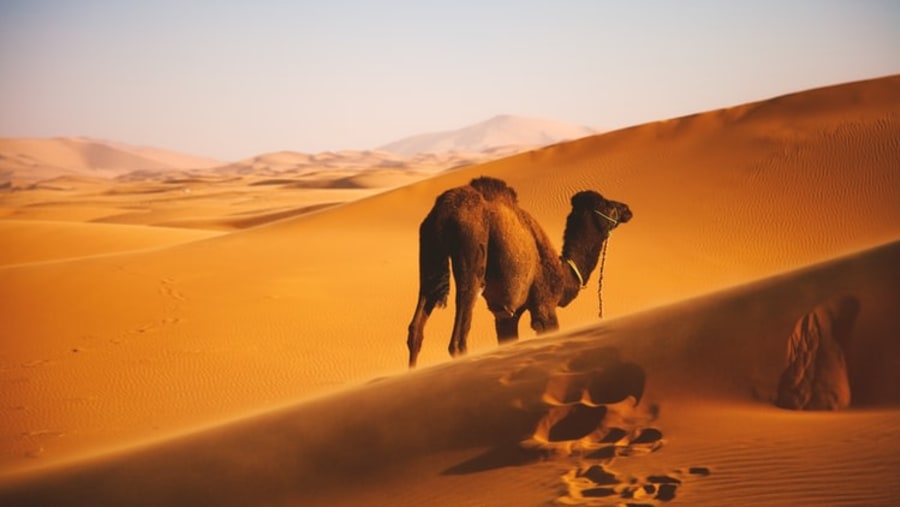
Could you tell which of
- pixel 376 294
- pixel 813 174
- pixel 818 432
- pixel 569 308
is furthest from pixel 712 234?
pixel 818 432

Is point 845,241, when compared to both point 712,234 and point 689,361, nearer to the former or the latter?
point 712,234

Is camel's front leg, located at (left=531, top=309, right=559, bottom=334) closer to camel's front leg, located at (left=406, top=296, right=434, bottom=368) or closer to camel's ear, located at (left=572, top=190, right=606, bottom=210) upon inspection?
camel's front leg, located at (left=406, top=296, right=434, bottom=368)

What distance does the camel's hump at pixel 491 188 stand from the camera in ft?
25.8

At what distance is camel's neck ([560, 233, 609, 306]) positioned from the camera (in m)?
8.44

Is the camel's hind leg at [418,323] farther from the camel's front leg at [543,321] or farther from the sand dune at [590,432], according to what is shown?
the sand dune at [590,432]

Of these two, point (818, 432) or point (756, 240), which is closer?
point (818, 432)

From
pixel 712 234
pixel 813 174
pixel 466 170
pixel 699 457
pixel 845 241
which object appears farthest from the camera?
pixel 466 170

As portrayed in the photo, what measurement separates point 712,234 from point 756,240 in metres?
1.04

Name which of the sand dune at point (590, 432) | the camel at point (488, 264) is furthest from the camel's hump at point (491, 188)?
the sand dune at point (590, 432)

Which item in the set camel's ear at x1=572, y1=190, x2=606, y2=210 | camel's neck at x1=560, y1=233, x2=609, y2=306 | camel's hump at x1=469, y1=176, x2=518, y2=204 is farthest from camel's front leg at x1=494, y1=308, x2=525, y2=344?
camel's ear at x1=572, y1=190, x2=606, y2=210

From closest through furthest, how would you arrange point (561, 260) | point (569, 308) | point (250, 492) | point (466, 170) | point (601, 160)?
point (250, 492), point (561, 260), point (569, 308), point (601, 160), point (466, 170)

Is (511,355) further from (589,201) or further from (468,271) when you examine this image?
(589,201)

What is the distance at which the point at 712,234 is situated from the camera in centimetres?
1889

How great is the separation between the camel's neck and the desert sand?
652mm
